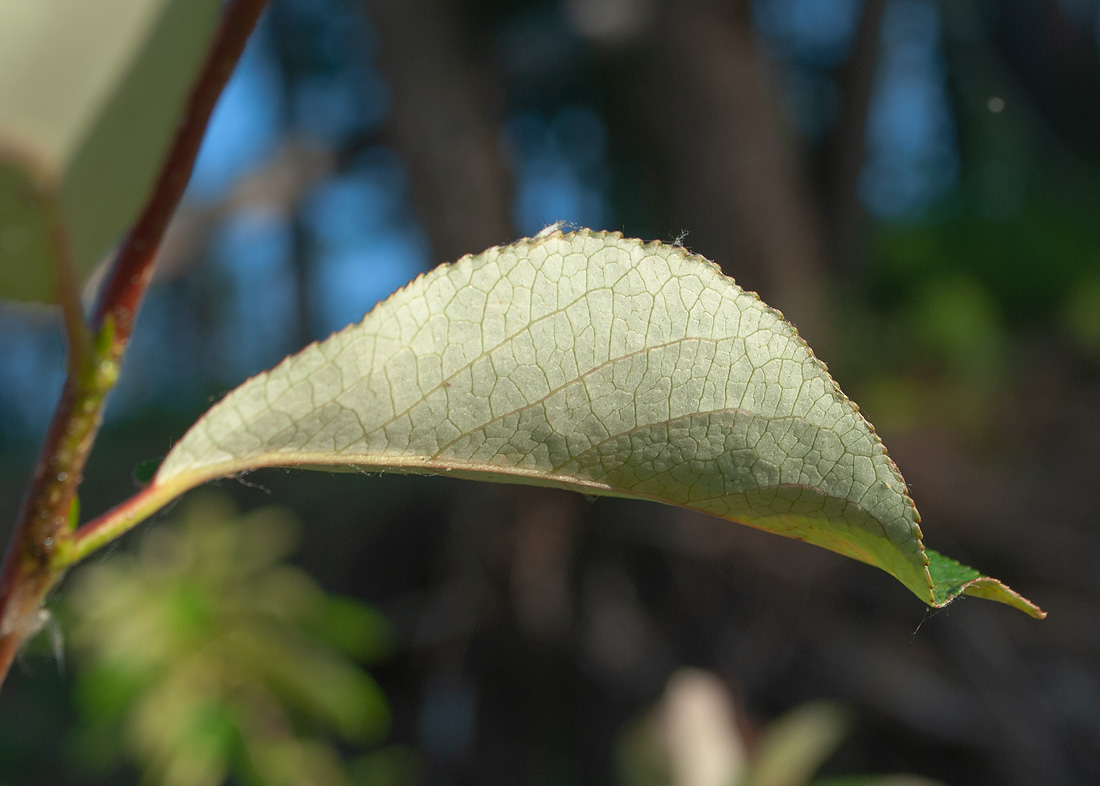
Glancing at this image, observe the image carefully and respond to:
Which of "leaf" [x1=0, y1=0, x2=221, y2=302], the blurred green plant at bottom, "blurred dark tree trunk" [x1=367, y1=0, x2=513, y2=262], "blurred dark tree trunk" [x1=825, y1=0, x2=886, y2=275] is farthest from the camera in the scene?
"blurred dark tree trunk" [x1=825, y1=0, x2=886, y2=275]

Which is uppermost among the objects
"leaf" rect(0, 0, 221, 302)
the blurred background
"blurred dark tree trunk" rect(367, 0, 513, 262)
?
"blurred dark tree trunk" rect(367, 0, 513, 262)

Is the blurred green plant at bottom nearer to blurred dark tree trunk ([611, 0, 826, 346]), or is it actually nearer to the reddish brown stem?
the reddish brown stem

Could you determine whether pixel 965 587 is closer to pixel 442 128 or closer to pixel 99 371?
pixel 99 371

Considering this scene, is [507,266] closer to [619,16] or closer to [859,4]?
[619,16]

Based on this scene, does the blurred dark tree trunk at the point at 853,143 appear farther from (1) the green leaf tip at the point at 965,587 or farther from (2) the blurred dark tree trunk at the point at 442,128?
(1) the green leaf tip at the point at 965,587

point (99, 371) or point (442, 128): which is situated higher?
point (442, 128)

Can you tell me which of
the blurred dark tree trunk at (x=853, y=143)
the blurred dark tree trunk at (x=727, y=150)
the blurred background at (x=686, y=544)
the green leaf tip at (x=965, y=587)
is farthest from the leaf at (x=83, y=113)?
the blurred dark tree trunk at (x=853, y=143)

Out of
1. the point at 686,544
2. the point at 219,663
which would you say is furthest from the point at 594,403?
the point at 686,544

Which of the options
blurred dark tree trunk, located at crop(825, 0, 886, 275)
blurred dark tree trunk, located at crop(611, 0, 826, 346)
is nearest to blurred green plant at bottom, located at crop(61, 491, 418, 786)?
blurred dark tree trunk, located at crop(611, 0, 826, 346)
